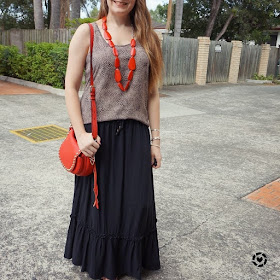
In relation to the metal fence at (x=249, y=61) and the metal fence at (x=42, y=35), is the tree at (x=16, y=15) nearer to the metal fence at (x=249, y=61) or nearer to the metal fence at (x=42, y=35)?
the metal fence at (x=42, y=35)

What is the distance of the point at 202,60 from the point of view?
15.5 m

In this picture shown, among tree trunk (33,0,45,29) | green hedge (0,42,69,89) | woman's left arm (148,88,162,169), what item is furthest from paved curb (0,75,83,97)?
woman's left arm (148,88,162,169)

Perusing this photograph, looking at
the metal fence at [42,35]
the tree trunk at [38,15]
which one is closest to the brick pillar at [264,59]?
the tree trunk at [38,15]

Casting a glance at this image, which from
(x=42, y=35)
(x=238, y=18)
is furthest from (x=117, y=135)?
(x=238, y=18)

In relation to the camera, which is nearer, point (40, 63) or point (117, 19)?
point (117, 19)

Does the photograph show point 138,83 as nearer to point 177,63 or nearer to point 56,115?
point 56,115

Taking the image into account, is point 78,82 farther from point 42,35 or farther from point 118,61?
point 42,35

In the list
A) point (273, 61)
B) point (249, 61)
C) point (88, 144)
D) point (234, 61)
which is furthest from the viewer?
point (273, 61)

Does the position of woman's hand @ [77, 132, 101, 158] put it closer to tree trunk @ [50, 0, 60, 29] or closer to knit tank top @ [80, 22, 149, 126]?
knit tank top @ [80, 22, 149, 126]

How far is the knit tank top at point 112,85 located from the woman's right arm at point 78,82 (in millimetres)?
51

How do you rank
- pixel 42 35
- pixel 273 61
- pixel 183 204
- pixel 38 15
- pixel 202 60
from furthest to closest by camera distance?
pixel 273 61 < pixel 38 15 < pixel 202 60 < pixel 42 35 < pixel 183 204

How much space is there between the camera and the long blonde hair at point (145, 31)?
6.98ft

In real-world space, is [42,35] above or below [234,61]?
above

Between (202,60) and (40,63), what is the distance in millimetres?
7506
